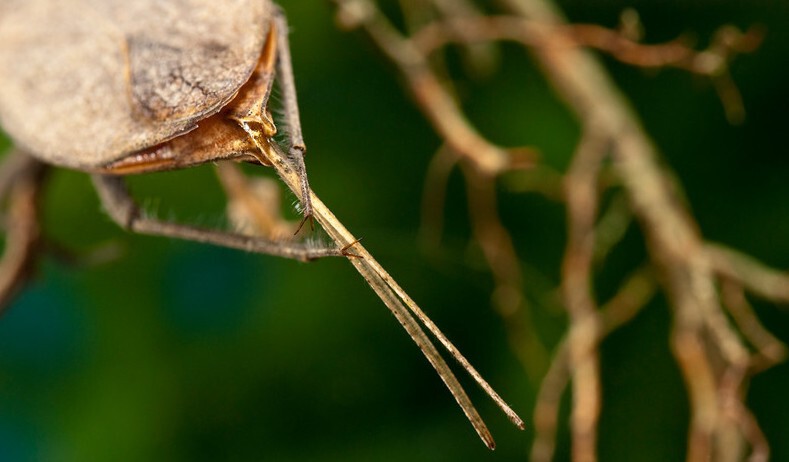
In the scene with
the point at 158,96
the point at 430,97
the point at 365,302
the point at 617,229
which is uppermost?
the point at 158,96

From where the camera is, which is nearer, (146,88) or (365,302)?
(146,88)

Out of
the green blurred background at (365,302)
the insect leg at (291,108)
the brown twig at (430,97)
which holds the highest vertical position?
the insect leg at (291,108)

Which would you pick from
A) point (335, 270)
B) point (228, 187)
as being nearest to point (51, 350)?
point (335, 270)

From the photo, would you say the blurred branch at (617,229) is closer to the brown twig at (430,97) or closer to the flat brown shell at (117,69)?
the brown twig at (430,97)

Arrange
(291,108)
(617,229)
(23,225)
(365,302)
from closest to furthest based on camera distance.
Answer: (291,108), (23,225), (617,229), (365,302)

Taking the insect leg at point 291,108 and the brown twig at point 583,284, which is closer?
the insect leg at point 291,108

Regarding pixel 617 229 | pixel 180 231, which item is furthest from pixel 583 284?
pixel 180 231

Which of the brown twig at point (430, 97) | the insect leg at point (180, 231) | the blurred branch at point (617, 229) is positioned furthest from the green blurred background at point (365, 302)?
the insect leg at point (180, 231)

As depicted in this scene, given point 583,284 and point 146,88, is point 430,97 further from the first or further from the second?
point 146,88
